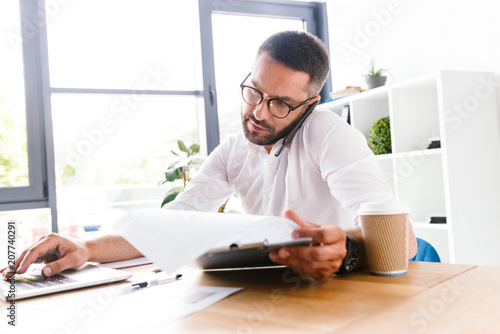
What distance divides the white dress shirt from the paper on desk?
45cm

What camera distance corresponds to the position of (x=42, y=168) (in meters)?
3.14

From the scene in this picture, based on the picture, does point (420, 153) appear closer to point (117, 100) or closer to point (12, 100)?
point (117, 100)

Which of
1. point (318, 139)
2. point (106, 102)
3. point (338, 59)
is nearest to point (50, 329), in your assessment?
point (318, 139)

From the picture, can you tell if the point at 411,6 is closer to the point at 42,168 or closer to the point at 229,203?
the point at 229,203

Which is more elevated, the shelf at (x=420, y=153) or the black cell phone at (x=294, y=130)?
the black cell phone at (x=294, y=130)

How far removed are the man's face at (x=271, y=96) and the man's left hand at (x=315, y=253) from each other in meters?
0.69

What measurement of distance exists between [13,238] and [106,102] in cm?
246

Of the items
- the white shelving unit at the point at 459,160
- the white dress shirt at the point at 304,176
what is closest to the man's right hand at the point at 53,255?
the white dress shirt at the point at 304,176

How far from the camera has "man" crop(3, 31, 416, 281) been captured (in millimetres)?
1141

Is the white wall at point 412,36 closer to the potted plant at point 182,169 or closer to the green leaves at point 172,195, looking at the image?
the potted plant at point 182,169

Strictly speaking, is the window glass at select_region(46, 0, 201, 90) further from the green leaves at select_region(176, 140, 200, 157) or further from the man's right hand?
the man's right hand

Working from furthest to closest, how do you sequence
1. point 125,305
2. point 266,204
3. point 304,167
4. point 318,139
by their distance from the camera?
point 266,204
point 304,167
point 318,139
point 125,305

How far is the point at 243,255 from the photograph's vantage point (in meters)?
0.79

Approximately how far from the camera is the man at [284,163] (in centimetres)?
114
